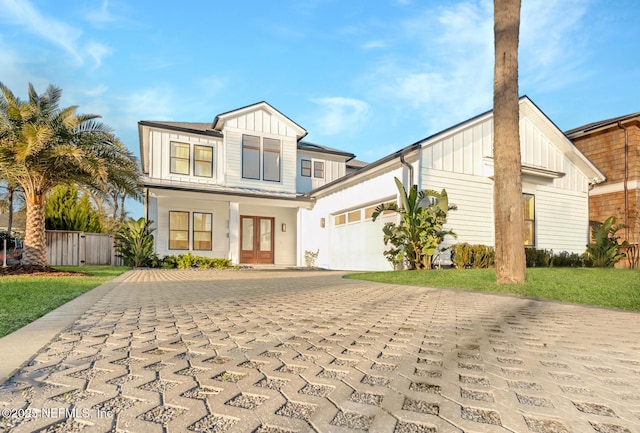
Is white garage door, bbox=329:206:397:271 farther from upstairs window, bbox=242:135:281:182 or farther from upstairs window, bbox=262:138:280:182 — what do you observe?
upstairs window, bbox=242:135:281:182

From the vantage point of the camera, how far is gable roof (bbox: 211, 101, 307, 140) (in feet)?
53.0

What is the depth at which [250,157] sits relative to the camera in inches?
661

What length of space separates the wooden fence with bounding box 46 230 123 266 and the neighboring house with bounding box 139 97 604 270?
156 inches

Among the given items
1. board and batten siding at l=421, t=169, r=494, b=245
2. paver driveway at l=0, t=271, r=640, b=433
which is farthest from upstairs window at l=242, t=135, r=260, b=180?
paver driveway at l=0, t=271, r=640, b=433

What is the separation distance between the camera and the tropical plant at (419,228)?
947 centimetres

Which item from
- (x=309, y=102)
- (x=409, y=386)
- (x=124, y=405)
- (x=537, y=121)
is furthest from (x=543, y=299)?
(x=309, y=102)

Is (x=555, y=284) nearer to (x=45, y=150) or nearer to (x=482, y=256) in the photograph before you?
(x=482, y=256)

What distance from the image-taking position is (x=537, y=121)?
12.9 meters

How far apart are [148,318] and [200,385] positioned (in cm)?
221

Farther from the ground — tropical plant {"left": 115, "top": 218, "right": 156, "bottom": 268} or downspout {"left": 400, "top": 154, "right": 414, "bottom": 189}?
downspout {"left": 400, "top": 154, "right": 414, "bottom": 189}

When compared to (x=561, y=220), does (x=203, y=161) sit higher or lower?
higher

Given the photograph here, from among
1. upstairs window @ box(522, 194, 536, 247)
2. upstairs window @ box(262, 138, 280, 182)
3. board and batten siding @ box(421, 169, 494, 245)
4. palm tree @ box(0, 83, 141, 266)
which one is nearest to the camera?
palm tree @ box(0, 83, 141, 266)

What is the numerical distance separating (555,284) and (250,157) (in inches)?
533

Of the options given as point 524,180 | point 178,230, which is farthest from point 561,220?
point 178,230
